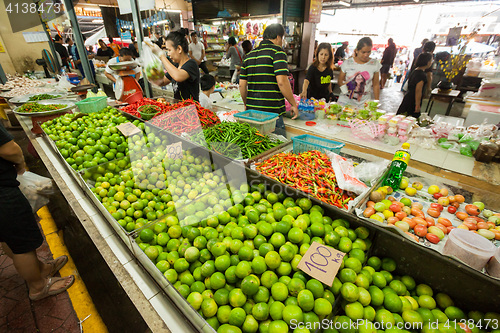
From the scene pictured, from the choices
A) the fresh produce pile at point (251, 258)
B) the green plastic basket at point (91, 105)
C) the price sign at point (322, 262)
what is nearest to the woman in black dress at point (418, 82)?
the fresh produce pile at point (251, 258)

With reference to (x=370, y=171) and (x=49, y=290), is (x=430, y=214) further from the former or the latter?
(x=49, y=290)

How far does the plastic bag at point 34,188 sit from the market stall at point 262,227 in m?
0.15

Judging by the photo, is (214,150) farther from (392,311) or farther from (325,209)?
(392,311)

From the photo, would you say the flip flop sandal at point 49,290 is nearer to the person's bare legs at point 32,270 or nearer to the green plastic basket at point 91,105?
the person's bare legs at point 32,270

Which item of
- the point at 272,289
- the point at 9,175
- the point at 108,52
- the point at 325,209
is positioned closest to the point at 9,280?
the point at 9,175

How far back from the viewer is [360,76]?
4.29 m

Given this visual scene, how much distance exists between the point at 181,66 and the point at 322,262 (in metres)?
3.48

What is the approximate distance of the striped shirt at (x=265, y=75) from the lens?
3.20 meters

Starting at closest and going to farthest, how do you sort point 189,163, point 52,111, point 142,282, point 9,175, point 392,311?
point 392,311 < point 142,282 < point 9,175 < point 189,163 < point 52,111

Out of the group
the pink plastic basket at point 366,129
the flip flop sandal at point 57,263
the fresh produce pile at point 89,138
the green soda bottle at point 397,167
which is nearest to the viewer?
the green soda bottle at point 397,167

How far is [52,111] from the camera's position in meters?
3.95

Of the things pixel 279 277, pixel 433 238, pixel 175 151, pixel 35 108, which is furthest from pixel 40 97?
pixel 433 238

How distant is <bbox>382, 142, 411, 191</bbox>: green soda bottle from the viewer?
2097 millimetres

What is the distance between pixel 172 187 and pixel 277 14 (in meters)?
8.45
